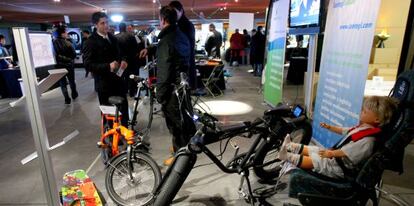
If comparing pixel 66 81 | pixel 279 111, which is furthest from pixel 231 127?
pixel 66 81

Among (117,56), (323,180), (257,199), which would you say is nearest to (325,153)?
(323,180)

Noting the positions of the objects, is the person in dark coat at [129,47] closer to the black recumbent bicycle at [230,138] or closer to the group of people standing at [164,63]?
the group of people standing at [164,63]

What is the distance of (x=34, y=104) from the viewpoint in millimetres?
1616

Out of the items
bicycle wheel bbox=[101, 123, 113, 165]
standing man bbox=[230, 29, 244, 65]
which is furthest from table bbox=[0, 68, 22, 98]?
standing man bbox=[230, 29, 244, 65]

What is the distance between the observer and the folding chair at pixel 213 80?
648 cm

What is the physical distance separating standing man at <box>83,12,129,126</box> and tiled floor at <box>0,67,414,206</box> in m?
0.81

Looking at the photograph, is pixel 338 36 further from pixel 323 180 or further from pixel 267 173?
pixel 323 180

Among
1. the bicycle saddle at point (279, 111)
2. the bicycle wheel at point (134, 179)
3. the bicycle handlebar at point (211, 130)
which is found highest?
the bicycle saddle at point (279, 111)

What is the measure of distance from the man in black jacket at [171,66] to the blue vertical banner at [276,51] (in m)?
2.32

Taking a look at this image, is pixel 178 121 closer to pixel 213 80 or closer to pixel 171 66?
pixel 171 66

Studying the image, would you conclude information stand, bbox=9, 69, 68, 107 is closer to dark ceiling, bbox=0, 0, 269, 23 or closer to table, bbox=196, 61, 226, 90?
table, bbox=196, 61, 226, 90

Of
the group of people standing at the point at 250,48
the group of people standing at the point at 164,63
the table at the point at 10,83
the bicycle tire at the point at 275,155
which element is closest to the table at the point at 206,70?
the group of people standing at the point at 250,48

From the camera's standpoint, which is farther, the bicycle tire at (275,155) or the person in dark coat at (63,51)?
the person in dark coat at (63,51)

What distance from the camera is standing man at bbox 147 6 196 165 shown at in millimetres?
2781
